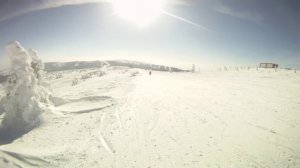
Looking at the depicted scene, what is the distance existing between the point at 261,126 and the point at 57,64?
6665 inches

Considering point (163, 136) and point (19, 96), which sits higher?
point (19, 96)

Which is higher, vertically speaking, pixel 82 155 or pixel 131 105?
pixel 131 105

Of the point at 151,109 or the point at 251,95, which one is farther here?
the point at 251,95

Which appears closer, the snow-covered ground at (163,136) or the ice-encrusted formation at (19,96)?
the snow-covered ground at (163,136)

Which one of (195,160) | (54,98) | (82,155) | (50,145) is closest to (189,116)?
(195,160)

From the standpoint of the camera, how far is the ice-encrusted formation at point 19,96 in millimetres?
12227

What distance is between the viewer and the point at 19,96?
1255 cm

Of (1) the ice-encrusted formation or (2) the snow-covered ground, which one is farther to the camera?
(1) the ice-encrusted formation

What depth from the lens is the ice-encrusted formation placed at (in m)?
12.2

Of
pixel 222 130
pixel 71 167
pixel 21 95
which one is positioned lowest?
pixel 71 167

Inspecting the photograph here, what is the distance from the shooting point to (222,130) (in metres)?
10.6

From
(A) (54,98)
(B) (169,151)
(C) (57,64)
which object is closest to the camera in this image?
(B) (169,151)

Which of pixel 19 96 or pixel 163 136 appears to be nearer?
pixel 163 136

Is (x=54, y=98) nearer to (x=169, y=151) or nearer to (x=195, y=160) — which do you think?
(x=169, y=151)
